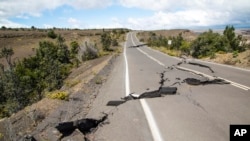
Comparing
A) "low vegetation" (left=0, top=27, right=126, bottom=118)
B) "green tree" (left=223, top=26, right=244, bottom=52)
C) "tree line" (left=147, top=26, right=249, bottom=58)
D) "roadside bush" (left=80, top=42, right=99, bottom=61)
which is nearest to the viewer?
"tree line" (left=147, top=26, right=249, bottom=58)

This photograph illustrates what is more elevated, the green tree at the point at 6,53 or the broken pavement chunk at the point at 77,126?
the broken pavement chunk at the point at 77,126

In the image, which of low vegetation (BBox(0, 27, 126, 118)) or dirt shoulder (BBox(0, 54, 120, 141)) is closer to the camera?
dirt shoulder (BBox(0, 54, 120, 141))

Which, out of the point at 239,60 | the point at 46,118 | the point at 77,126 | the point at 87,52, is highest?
the point at 239,60

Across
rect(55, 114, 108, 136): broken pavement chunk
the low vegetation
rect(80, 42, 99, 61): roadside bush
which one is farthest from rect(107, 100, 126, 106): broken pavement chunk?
rect(80, 42, 99, 61): roadside bush

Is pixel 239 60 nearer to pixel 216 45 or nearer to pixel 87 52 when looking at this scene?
pixel 216 45

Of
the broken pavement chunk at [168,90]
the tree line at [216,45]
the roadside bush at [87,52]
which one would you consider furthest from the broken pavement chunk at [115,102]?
the roadside bush at [87,52]

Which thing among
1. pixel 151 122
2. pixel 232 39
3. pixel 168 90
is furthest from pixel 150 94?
pixel 232 39

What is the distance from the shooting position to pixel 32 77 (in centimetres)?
5284

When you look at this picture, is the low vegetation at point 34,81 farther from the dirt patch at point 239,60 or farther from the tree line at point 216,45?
the dirt patch at point 239,60

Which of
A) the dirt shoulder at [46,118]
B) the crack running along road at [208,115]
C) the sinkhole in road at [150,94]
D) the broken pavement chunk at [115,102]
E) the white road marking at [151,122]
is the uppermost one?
the crack running along road at [208,115]

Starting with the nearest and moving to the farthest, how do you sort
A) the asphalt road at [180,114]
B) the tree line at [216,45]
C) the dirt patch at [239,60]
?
the asphalt road at [180,114], the dirt patch at [239,60], the tree line at [216,45]

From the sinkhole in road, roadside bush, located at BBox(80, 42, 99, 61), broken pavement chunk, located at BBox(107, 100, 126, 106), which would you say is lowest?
roadside bush, located at BBox(80, 42, 99, 61)

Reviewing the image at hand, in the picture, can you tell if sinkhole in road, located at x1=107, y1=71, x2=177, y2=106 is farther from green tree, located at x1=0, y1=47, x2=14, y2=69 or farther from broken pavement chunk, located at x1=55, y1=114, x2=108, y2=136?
green tree, located at x1=0, y1=47, x2=14, y2=69

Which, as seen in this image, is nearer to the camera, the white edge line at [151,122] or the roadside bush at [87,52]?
the white edge line at [151,122]
